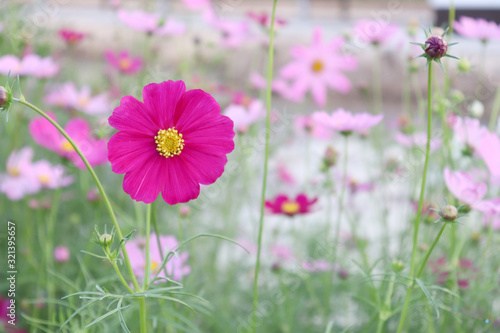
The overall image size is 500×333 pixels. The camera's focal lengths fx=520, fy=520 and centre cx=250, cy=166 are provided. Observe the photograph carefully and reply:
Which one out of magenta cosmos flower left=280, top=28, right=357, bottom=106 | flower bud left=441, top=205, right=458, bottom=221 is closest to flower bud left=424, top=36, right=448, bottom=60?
flower bud left=441, top=205, right=458, bottom=221

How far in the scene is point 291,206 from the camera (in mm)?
763

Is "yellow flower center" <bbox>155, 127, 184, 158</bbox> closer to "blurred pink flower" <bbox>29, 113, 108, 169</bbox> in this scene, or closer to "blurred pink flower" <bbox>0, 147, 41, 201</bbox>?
"blurred pink flower" <bbox>29, 113, 108, 169</bbox>

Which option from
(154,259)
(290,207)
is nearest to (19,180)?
(154,259)

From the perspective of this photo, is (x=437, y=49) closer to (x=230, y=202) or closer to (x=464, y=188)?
(x=464, y=188)

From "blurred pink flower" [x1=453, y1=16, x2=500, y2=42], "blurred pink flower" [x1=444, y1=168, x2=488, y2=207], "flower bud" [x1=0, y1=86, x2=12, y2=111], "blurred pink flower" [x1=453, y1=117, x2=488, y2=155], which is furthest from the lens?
"blurred pink flower" [x1=453, y1=16, x2=500, y2=42]

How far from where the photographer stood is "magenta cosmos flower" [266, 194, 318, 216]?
2.46 feet

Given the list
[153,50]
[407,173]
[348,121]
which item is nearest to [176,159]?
[348,121]

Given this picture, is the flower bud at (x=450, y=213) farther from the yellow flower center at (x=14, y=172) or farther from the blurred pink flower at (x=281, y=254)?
the yellow flower center at (x=14, y=172)

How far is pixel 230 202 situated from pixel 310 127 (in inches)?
10.5

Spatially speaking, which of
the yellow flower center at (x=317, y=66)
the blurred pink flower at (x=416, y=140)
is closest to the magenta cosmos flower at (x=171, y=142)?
the blurred pink flower at (x=416, y=140)

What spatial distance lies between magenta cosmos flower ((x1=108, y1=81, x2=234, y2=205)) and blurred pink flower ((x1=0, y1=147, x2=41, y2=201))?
532mm

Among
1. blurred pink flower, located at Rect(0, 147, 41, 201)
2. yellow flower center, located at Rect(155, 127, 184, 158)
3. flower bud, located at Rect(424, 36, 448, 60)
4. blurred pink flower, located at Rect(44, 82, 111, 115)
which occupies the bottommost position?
blurred pink flower, located at Rect(0, 147, 41, 201)

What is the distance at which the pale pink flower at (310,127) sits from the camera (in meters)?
1.04

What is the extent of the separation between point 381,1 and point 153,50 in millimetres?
1171
